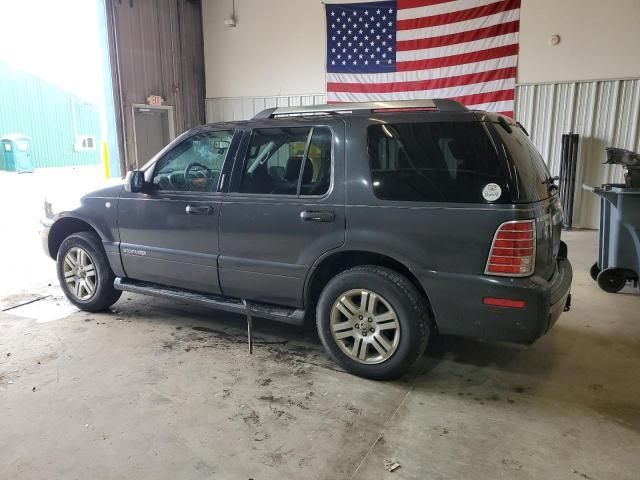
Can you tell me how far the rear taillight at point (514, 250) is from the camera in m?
2.65

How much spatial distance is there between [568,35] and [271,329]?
7.99 metres

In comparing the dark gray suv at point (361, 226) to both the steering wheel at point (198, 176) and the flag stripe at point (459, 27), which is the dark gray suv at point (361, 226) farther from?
the flag stripe at point (459, 27)

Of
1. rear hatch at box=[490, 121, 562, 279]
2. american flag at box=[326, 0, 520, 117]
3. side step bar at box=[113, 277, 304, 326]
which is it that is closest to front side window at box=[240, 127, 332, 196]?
side step bar at box=[113, 277, 304, 326]

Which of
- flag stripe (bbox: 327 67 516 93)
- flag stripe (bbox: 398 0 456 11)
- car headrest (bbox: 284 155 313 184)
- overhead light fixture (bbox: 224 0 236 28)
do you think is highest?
overhead light fixture (bbox: 224 0 236 28)

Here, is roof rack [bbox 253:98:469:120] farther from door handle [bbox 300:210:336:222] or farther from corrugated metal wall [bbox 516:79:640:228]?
corrugated metal wall [bbox 516:79:640:228]

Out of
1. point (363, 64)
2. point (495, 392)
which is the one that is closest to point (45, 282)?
point (495, 392)

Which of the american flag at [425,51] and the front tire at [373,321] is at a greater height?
the american flag at [425,51]

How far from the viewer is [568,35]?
8625 millimetres

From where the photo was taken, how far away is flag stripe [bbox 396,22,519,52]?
9008 mm

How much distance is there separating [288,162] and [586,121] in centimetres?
753

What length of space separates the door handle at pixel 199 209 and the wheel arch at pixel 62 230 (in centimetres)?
120

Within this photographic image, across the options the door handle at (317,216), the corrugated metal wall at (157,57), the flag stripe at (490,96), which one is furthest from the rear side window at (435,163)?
the corrugated metal wall at (157,57)

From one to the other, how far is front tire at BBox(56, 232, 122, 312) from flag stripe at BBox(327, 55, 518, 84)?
756cm

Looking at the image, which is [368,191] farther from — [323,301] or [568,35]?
[568,35]
